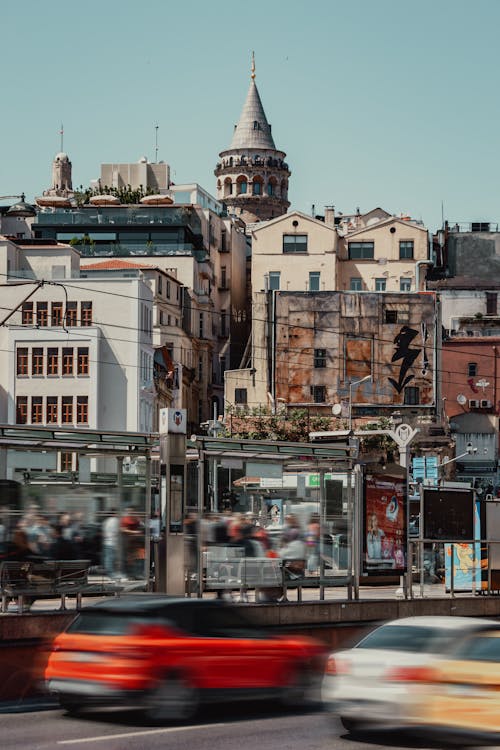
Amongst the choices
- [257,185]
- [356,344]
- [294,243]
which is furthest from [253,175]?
[356,344]

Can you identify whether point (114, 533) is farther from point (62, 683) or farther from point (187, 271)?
point (187, 271)

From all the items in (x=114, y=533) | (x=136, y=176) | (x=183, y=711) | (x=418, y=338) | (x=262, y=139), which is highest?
(x=262, y=139)

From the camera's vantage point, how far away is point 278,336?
105 metres

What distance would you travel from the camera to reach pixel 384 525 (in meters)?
26.3

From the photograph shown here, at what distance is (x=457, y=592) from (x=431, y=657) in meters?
13.9

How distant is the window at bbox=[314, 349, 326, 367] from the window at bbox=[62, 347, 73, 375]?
21.4 meters

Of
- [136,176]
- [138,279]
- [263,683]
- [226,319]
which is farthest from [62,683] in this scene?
[136,176]

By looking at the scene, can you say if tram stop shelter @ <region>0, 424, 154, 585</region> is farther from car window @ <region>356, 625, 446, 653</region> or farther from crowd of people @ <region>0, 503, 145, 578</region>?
car window @ <region>356, 625, 446, 653</region>

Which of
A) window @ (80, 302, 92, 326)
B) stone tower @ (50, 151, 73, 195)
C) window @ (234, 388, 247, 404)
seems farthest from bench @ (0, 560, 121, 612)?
stone tower @ (50, 151, 73, 195)

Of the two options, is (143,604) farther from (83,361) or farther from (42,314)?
(42,314)

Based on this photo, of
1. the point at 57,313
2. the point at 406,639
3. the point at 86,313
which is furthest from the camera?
the point at 86,313

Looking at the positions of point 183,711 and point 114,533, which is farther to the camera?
point 114,533

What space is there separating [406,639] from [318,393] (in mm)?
87766

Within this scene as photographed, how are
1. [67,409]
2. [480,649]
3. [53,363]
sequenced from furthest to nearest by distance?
[53,363] < [67,409] < [480,649]
